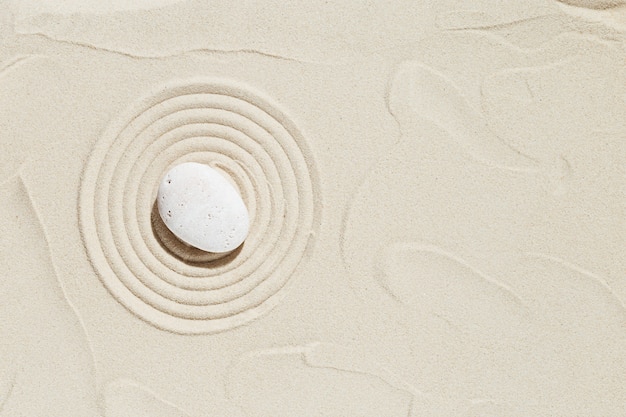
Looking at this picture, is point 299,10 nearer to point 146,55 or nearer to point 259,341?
point 146,55

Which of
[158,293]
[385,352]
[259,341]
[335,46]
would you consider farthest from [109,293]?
[335,46]

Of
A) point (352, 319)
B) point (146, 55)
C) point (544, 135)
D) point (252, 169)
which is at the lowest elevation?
point (352, 319)

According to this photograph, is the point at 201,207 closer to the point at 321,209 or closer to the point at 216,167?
the point at 216,167

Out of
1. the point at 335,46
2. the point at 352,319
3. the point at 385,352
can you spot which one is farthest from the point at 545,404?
the point at 335,46

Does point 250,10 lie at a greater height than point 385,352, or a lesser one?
greater
